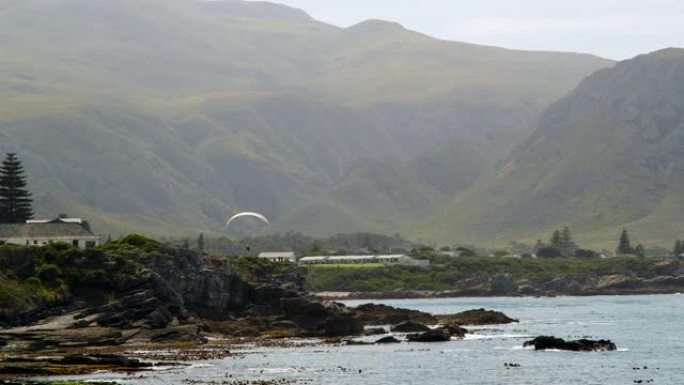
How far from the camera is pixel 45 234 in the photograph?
178 metres

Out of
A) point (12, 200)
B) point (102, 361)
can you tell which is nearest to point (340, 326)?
point (102, 361)

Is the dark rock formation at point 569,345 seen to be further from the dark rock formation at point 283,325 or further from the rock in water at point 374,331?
the dark rock formation at point 283,325

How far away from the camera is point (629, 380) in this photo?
109 m

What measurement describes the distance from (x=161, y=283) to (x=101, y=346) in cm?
1869

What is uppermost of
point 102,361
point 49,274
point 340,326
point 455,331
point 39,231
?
point 39,231

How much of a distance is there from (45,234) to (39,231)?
3.74 ft

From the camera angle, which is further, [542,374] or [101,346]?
[101,346]

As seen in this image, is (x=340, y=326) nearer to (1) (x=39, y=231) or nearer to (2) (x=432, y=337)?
(2) (x=432, y=337)

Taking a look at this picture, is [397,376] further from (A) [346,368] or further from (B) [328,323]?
(B) [328,323]

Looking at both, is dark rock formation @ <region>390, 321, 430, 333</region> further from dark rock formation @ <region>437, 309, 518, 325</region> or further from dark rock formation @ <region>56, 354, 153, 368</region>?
dark rock formation @ <region>56, 354, 153, 368</region>

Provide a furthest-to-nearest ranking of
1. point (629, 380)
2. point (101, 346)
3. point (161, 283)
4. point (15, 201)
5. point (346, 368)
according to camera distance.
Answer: point (15, 201) < point (161, 283) < point (101, 346) < point (346, 368) < point (629, 380)

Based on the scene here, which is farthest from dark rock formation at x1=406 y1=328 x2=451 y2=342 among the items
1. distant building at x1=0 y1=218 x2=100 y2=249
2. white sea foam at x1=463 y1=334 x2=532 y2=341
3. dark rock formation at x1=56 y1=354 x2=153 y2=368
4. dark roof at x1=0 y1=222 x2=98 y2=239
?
dark roof at x1=0 y1=222 x2=98 y2=239

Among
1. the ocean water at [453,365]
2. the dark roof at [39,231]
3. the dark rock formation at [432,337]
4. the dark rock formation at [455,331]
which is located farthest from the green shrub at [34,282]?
the dark rock formation at [455,331]

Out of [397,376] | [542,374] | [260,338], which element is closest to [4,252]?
[260,338]
